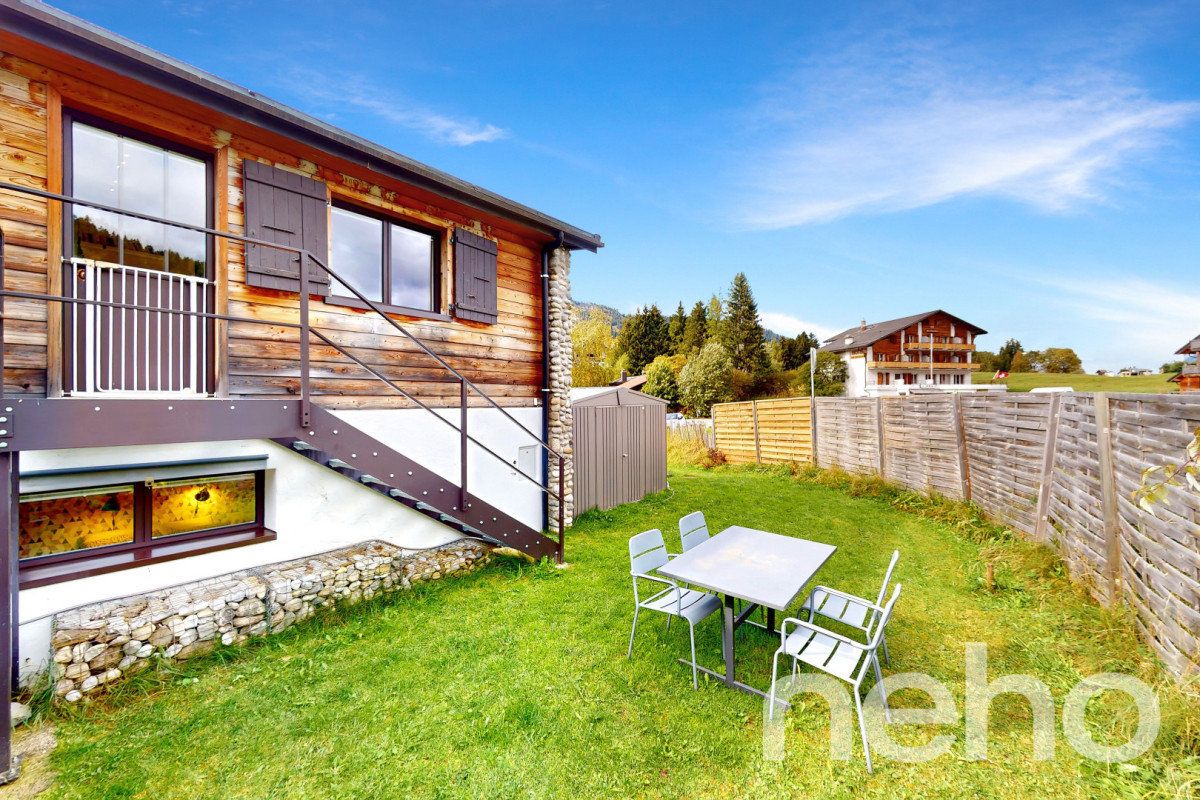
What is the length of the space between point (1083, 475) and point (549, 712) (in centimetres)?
578

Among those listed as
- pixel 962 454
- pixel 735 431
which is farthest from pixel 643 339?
pixel 962 454

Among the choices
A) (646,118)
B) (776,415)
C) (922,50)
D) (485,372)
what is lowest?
(776,415)

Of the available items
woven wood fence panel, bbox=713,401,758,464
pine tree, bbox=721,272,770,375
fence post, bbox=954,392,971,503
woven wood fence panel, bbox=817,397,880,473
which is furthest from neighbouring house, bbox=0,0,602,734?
pine tree, bbox=721,272,770,375

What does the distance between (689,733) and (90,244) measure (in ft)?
19.9

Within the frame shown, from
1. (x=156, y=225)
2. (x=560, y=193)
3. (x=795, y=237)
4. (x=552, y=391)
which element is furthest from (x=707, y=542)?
(x=795, y=237)

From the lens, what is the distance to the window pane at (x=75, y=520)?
11.5 feet

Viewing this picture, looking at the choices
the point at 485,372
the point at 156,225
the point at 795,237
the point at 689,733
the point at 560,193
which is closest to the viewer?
the point at 689,733

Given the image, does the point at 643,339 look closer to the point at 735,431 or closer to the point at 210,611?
the point at 735,431

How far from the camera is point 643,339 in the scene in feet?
152

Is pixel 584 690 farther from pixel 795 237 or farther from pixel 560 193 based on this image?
pixel 795 237

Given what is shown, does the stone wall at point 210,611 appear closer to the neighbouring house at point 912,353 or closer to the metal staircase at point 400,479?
the metal staircase at point 400,479

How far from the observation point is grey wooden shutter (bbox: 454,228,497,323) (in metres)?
6.25

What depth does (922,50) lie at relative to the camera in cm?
812

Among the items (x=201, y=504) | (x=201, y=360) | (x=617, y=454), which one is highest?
(x=201, y=360)
